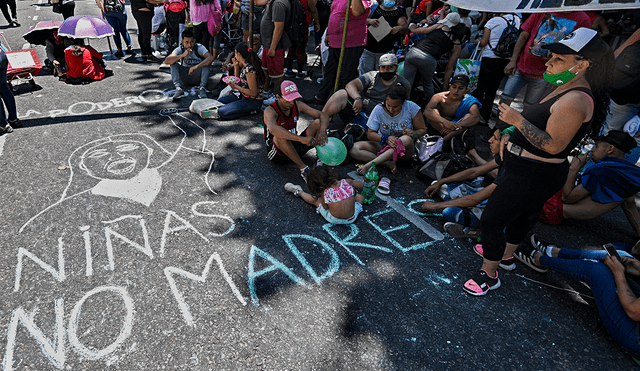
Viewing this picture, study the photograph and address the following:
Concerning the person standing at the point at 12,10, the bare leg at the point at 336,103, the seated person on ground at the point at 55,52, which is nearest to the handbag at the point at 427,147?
the bare leg at the point at 336,103

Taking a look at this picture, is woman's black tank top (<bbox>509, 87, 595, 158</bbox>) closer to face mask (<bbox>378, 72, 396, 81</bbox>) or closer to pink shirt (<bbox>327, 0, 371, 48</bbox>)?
face mask (<bbox>378, 72, 396, 81</bbox>)

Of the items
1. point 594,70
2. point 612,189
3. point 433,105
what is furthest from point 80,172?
A: point 612,189

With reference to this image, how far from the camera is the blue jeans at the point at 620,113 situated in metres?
4.29

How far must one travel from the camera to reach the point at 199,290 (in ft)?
8.84

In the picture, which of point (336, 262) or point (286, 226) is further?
point (286, 226)

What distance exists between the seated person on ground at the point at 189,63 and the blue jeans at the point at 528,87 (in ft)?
15.7

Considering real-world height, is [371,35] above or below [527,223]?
above

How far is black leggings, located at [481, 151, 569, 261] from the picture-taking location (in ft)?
7.50

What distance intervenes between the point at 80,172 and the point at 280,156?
2.22 metres

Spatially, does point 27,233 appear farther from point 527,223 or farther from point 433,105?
point 433,105

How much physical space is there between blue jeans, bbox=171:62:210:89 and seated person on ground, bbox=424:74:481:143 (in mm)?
4061

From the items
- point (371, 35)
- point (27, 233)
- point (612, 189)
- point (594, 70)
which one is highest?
point (594, 70)

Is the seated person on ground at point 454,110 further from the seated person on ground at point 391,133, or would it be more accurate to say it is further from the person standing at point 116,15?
the person standing at point 116,15

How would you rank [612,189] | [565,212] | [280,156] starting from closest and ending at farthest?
[612,189] → [565,212] → [280,156]
